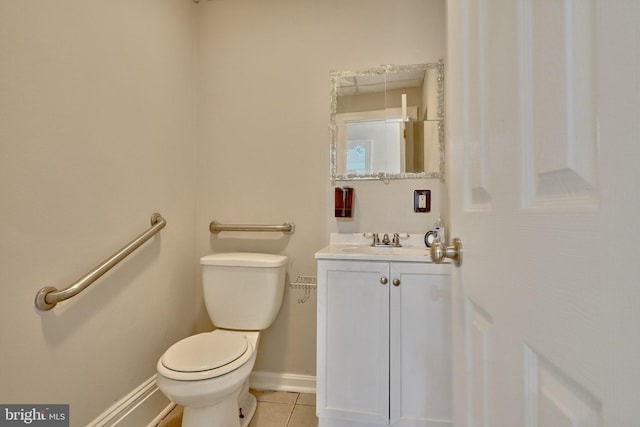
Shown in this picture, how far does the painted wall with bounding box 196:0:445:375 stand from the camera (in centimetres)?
168

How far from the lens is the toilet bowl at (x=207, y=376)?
42.7 inches

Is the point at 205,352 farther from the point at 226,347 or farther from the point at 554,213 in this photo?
the point at 554,213

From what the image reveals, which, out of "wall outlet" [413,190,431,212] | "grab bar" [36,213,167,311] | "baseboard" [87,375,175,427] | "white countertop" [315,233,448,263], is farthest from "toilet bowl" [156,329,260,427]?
"wall outlet" [413,190,431,212]

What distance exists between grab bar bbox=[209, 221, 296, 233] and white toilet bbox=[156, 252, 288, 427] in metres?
0.17

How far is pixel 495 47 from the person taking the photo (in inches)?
18.8

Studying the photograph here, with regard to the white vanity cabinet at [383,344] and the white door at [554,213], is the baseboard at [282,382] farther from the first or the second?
the white door at [554,213]

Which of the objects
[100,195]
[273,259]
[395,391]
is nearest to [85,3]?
[100,195]

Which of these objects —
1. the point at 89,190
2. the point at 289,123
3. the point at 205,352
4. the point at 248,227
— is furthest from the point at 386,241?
the point at 89,190

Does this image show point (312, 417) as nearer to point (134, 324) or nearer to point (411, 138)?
point (134, 324)

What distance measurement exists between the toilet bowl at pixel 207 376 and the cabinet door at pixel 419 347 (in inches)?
26.2

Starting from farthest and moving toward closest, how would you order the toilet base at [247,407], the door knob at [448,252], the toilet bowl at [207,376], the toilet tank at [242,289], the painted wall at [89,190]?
the toilet tank at [242,289], the toilet base at [247,407], the toilet bowl at [207,376], the painted wall at [89,190], the door knob at [448,252]

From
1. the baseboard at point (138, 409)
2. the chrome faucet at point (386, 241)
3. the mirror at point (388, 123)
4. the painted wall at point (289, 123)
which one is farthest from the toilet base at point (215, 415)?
the mirror at point (388, 123)

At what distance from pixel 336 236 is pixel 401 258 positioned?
1.72 feet

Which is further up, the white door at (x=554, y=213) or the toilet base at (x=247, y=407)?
the white door at (x=554, y=213)
